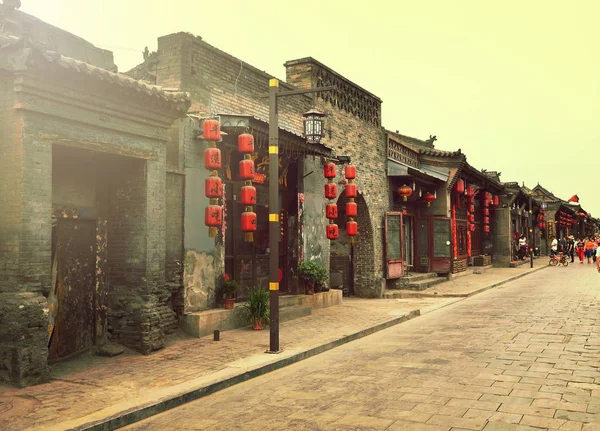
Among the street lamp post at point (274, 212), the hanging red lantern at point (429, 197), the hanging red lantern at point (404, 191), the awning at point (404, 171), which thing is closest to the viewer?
the street lamp post at point (274, 212)

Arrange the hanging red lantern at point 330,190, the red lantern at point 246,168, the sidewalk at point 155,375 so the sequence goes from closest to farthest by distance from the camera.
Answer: the sidewalk at point 155,375 → the red lantern at point 246,168 → the hanging red lantern at point 330,190

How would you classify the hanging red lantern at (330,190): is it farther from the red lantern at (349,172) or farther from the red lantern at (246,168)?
the red lantern at (246,168)

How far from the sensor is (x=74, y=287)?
8.88 m

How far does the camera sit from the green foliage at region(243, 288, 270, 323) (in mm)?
10953

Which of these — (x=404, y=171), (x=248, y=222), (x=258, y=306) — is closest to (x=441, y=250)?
(x=404, y=171)

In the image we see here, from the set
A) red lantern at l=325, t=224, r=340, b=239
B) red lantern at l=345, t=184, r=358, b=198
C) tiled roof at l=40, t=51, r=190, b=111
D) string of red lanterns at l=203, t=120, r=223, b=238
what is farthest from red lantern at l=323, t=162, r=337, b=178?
tiled roof at l=40, t=51, r=190, b=111

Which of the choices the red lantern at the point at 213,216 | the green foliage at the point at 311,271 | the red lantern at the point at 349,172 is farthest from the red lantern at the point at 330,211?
the red lantern at the point at 213,216

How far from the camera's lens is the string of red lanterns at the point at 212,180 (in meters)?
10.0

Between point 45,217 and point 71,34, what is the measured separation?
3.89m

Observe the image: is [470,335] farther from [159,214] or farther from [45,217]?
[45,217]

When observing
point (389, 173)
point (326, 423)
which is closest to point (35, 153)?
point (326, 423)

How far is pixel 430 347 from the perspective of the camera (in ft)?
30.5

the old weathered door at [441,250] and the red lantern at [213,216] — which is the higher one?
the red lantern at [213,216]

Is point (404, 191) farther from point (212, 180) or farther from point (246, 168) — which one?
point (212, 180)
